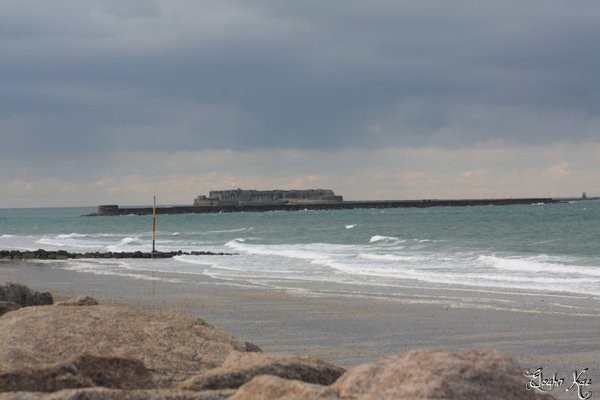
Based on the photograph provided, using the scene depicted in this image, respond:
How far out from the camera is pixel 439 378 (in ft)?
15.3

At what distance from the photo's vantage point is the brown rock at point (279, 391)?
4.57 metres

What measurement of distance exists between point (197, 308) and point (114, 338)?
10.0m

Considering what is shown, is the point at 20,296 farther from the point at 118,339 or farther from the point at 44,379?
the point at 44,379

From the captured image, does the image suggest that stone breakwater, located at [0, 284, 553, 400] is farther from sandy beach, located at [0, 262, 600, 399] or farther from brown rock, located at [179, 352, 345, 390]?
sandy beach, located at [0, 262, 600, 399]

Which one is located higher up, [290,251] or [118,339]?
[118,339]

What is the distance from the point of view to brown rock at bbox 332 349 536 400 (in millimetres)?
4590

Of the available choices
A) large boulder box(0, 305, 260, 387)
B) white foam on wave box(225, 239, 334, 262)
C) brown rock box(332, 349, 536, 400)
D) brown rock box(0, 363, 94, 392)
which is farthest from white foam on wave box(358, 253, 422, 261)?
brown rock box(332, 349, 536, 400)

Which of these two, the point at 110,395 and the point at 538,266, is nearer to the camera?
the point at 110,395

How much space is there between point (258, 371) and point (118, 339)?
2.12 m

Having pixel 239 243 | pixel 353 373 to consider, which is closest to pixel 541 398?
pixel 353 373

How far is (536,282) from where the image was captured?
2209 centimetres

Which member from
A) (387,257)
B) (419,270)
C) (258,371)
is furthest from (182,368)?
(387,257)

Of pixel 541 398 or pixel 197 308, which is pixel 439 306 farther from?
pixel 541 398

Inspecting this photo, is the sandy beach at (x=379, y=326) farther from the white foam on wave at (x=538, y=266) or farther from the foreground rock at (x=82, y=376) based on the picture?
the white foam on wave at (x=538, y=266)
